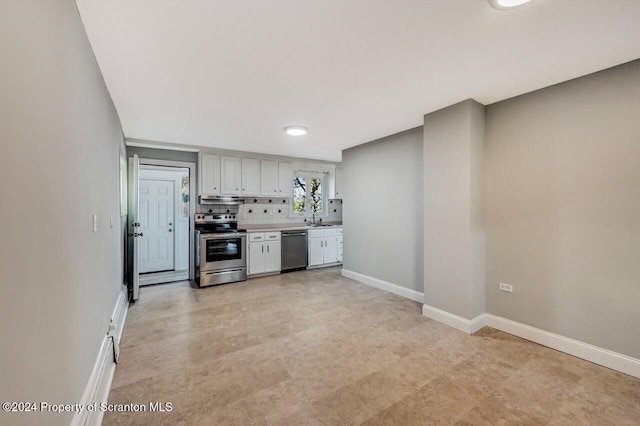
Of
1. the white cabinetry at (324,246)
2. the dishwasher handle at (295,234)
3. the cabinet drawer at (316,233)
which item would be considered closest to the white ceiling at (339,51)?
the dishwasher handle at (295,234)

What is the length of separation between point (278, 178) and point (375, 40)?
4.16 meters

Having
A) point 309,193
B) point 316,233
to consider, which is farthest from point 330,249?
point 309,193

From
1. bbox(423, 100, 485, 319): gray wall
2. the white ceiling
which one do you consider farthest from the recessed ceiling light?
bbox(423, 100, 485, 319): gray wall

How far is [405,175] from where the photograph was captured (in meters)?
4.08

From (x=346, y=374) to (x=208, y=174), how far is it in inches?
165

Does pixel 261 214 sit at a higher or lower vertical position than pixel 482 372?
higher

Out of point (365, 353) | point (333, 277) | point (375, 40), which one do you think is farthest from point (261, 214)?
point (375, 40)

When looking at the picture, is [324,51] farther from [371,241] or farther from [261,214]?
[261,214]

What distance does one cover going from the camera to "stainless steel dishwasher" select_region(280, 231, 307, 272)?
5559 millimetres

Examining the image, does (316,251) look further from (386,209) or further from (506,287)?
(506,287)

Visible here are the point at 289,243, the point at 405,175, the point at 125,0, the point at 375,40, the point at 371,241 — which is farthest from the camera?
the point at 289,243

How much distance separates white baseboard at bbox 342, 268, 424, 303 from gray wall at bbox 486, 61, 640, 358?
1.02 metres

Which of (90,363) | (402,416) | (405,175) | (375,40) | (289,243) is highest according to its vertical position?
(375,40)

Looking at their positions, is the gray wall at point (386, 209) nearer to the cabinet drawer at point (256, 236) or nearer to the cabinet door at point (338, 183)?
the cabinet door at point (338, 183)
